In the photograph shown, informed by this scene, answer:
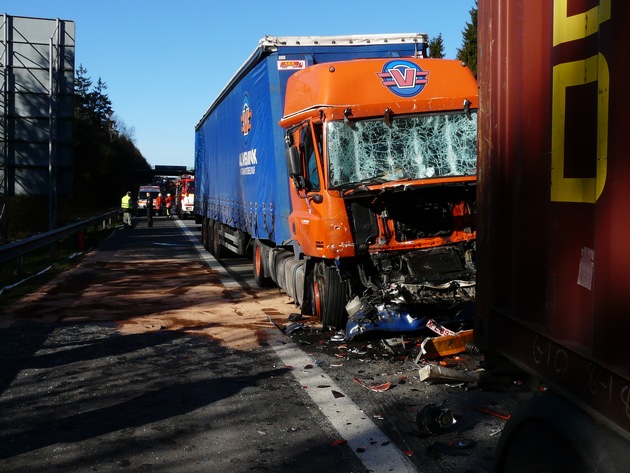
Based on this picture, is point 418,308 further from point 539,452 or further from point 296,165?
point 539,452

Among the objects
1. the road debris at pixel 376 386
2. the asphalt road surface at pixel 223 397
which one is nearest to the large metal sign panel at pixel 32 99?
the asphalt road surface at pixel 223 397

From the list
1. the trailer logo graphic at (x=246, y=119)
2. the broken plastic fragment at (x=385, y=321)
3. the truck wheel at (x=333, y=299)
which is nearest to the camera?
the broken plastic fragment at (x=385, y=321)

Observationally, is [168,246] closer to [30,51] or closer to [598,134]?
[30,51]

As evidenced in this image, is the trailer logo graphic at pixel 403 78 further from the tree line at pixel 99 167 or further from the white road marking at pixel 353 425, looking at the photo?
the tree line at pixel 99 167

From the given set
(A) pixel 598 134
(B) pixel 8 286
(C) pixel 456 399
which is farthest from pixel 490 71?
(B) pixel 8 286

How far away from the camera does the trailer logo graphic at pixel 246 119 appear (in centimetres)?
1350

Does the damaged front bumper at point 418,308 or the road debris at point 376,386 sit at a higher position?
the damaged front bumper at point 418,308

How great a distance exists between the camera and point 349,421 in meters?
5.70

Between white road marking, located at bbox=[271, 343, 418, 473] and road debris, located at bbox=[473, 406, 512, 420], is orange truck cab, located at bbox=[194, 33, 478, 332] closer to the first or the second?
white road marking, located at bbox=[271, 343, 418, 473]

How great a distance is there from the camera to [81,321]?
401 inches

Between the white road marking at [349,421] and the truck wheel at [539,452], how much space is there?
1493 mm

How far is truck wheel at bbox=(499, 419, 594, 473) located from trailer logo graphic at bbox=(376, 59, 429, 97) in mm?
6262

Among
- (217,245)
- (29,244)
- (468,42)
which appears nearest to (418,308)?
(29,244)

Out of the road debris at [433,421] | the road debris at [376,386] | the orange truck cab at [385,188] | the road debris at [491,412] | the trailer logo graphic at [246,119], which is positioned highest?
the trailer logo graphic at [246,119]
